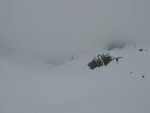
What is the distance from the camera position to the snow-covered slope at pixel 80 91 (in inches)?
436

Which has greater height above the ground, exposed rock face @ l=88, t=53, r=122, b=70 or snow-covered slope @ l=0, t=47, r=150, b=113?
exposed rock face @ l=88, t=53, r=122, b=70

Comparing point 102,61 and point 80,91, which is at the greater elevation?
point 102,61

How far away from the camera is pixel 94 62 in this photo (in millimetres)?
Result: 19297

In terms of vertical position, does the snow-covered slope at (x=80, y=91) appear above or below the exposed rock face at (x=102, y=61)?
below

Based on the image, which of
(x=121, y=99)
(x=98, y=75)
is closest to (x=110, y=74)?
(x=98, y=75)

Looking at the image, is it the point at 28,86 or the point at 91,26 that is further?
the point at 91,26

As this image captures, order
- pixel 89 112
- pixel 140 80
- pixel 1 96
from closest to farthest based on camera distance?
1. pixel 89 112
2. pixel 1 96
3. pixel 140 80

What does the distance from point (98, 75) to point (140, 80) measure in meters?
3.19

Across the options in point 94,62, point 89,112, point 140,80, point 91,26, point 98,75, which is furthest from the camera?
point 91,26

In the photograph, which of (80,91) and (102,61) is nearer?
(80,91)

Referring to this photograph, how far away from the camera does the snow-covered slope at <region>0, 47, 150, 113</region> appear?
11078 mm

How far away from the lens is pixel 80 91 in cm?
1302

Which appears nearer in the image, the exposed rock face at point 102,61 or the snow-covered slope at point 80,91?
the snow-covered slope at point 80,91

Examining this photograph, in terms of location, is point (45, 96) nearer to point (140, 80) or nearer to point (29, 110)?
point (29, 110)
